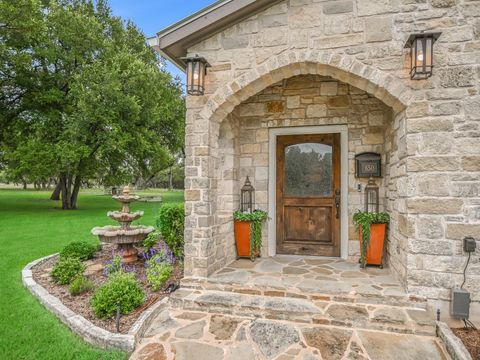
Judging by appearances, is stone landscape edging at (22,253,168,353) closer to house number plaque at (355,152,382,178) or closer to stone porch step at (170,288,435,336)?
stone porch step at (170,288,435,336)

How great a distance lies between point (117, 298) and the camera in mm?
3264

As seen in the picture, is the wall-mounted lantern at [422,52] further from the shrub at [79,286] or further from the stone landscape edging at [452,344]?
the shrub at [79,286]

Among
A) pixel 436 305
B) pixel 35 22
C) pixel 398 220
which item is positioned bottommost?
pixel 436 305

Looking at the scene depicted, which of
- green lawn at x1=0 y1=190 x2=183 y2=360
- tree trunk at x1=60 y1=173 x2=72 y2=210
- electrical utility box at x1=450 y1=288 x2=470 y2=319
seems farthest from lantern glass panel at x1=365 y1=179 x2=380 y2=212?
tree trunk at x1=60 y1=173 x2=72 y2=210

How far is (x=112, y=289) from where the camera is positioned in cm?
332

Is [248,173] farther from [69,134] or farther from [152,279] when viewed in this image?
[69,134]

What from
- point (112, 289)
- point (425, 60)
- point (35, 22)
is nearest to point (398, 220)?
point (425, 60)

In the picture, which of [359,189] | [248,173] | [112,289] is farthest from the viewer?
[248,173]

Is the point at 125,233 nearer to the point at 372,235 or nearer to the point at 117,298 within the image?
the point at 117,298

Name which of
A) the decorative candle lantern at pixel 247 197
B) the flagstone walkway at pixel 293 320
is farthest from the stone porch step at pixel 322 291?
the decorative candle lantern at pixel 247 197

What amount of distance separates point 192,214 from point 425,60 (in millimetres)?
3120

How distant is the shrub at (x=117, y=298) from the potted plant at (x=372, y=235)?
3021 mm

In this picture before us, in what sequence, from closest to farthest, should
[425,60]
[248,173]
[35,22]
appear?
[425,60] < [248,173] < [35,22]

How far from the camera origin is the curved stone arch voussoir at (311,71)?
3312mm
